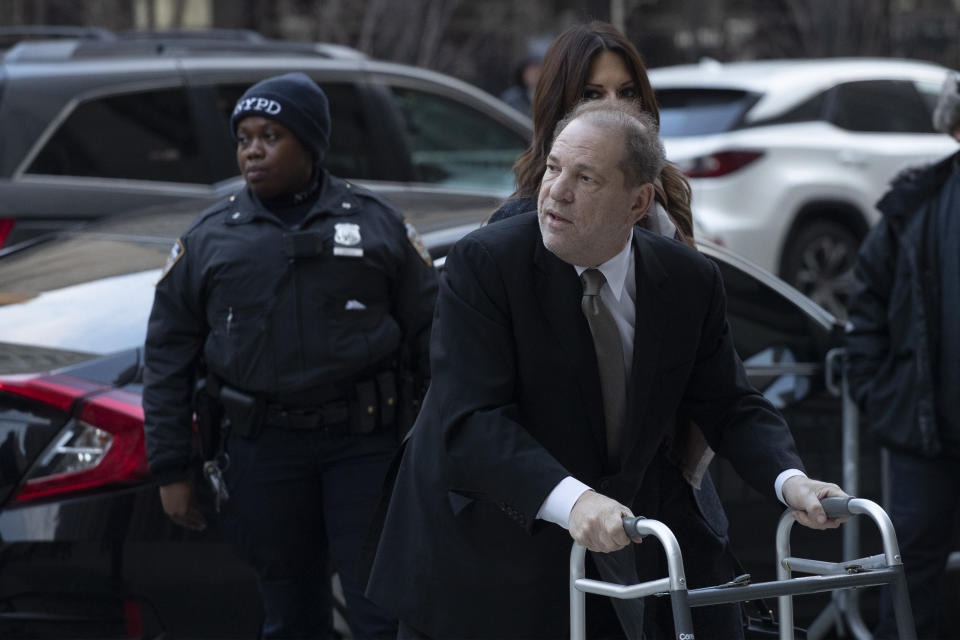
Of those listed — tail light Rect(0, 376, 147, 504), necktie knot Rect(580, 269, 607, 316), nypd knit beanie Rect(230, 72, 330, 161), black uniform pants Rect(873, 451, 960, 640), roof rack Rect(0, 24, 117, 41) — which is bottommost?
black uniform pants Rect(873, 451, 960, 640)

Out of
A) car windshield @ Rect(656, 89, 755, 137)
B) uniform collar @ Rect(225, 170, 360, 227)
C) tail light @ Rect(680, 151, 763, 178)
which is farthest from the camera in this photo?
car windshield @ Rect(656, 89, 755, 137)

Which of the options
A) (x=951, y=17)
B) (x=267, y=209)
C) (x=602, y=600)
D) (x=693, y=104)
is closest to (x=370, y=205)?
(x=267, y=209)

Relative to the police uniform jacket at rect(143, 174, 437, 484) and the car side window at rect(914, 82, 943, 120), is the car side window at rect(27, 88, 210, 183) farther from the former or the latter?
the car side window at rect(914, 82, 943, 120)

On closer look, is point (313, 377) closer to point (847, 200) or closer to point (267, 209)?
point (267, 209)

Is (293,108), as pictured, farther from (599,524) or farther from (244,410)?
(599,524)

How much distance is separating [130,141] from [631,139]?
4284 mm

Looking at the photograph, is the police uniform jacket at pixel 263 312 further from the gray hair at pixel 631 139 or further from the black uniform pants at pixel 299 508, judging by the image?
the gray hair at pixel 631 139

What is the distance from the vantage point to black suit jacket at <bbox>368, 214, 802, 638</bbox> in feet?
8.68

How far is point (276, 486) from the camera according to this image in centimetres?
365

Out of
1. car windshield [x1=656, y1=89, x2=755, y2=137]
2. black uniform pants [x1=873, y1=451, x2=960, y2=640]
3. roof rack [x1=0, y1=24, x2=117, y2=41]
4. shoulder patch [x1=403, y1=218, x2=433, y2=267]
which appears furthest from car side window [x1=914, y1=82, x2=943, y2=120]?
shoulder patch [x1=403, y1=218, x2=433, y2=267]

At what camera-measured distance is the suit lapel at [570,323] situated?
8.77 ft

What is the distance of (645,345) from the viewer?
272cm

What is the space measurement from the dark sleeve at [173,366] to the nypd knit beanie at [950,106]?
2.19 metres

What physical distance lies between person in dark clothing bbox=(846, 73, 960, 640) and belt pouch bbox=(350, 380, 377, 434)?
1557 millimetres
